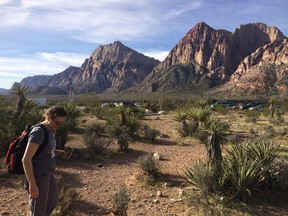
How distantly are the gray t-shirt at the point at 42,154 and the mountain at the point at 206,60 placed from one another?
125154mm

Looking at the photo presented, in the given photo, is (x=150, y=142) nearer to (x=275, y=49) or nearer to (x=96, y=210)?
(x=96, y=210)

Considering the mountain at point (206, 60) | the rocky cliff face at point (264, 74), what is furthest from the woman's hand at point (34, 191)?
the mountain at point (206, 60)

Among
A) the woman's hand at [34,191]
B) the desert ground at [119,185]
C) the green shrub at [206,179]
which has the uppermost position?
the woman's hand at [34,191]

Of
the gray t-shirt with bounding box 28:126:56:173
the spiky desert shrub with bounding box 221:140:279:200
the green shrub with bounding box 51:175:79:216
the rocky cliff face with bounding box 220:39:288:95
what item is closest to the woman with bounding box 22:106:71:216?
the gray t-shirt with bounding box 28:126:56:173

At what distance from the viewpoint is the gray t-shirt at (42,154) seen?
4194 millimetres

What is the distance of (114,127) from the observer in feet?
49.8

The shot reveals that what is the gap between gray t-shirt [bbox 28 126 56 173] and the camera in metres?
4.19

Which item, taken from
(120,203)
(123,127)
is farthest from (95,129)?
(120,203)

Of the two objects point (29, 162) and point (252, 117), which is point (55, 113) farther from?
point (252, 117)

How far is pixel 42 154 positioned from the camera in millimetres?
4371

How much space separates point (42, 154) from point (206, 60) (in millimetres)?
179016

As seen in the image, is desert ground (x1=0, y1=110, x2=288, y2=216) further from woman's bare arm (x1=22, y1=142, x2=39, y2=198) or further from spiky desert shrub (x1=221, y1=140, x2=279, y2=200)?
woman's bare arm (x1=22, y1=142, x2=39, y2=198)

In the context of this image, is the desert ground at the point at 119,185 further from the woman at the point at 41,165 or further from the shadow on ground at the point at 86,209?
the woman at the point at 41,165

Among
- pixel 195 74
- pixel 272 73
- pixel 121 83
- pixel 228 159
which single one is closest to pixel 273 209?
pixel 228 159
